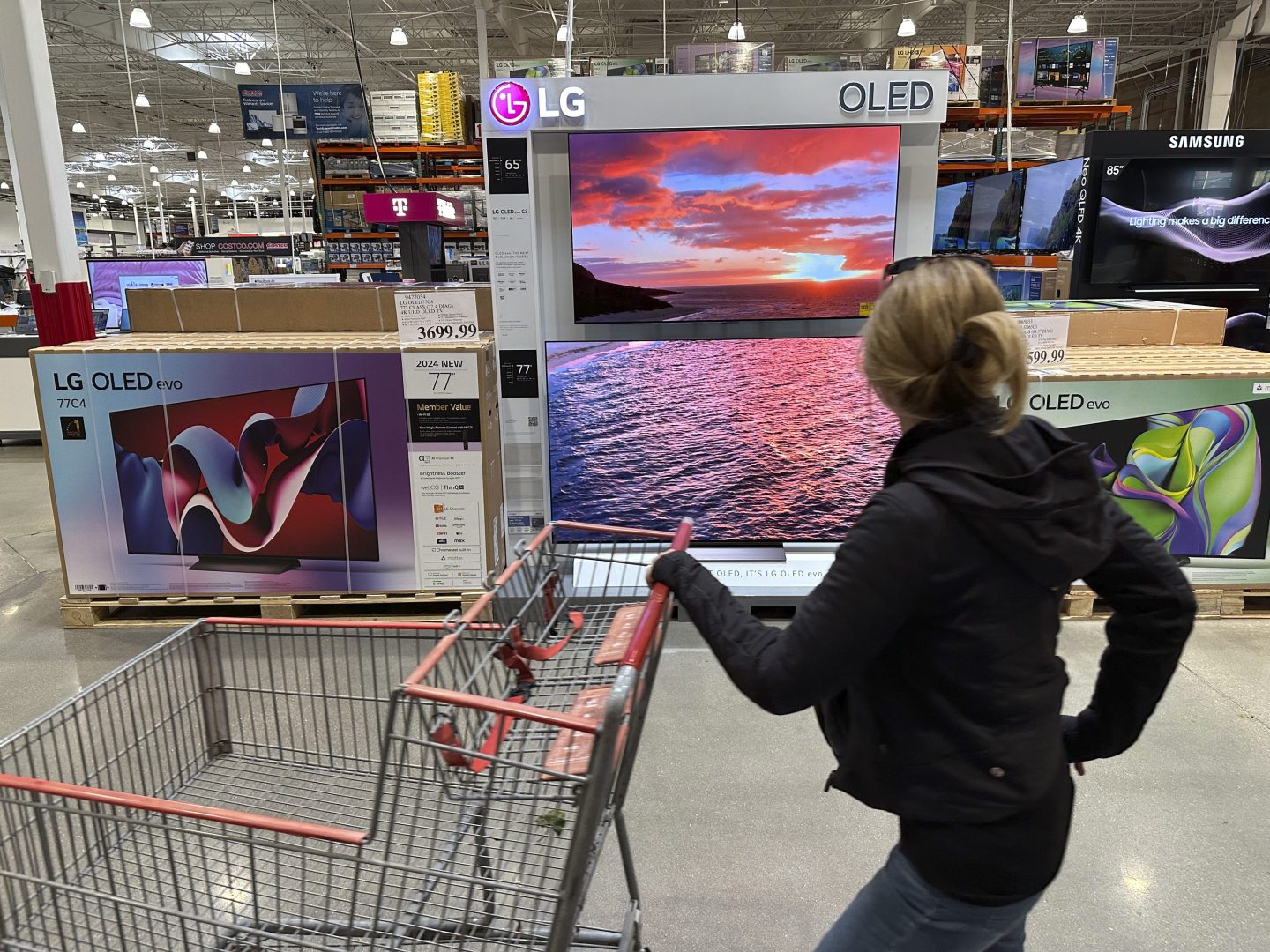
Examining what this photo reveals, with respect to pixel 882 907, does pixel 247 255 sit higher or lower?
higher

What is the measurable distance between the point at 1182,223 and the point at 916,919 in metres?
5.42

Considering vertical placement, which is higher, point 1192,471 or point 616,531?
point 616,531

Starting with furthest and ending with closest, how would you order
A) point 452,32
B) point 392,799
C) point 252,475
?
point 452,32
point 252,475
point 392,799

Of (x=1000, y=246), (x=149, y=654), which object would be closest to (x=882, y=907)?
(x=149, y=654)

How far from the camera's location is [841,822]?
2.71 meters

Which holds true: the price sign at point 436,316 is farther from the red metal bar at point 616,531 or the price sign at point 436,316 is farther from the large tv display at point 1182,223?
the large tv display at point 1182,223

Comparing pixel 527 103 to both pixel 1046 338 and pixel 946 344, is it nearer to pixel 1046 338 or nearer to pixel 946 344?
pixel 1046 338

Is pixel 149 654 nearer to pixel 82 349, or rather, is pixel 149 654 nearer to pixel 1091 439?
pixel 82 349

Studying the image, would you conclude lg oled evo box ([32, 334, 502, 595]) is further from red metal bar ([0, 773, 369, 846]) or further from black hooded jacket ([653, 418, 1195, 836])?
black hooded jacket ([653, 418, 1195, 836])

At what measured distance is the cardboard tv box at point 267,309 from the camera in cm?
446

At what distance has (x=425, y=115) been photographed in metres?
9.59

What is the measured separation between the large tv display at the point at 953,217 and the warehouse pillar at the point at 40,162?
22.0 feet

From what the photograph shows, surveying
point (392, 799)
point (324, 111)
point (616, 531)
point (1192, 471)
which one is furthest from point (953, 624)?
point (324, 111)

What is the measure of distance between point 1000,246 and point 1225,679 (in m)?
4.54
